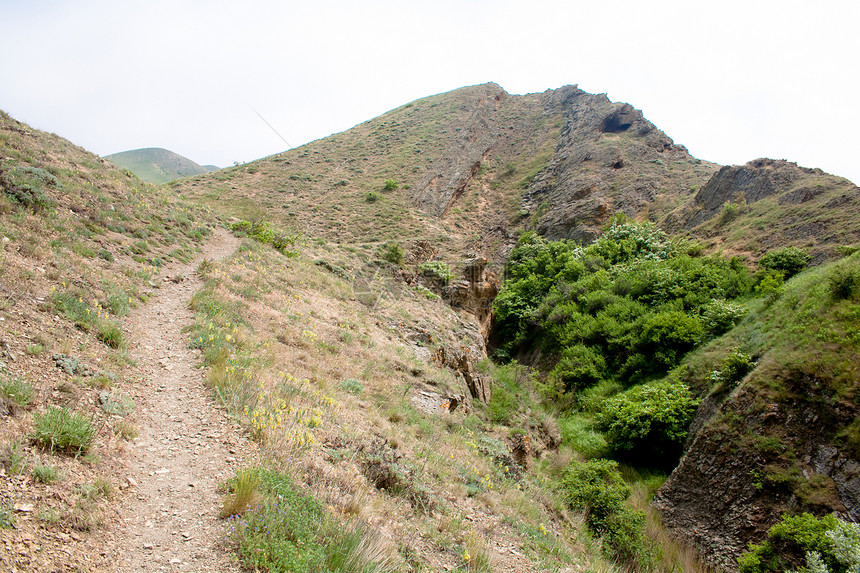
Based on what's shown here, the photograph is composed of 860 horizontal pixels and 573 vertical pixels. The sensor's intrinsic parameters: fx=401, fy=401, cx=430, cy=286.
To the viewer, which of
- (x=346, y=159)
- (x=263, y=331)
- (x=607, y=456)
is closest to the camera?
(x=263, y=331)

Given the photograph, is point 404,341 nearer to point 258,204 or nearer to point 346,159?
point 258,204

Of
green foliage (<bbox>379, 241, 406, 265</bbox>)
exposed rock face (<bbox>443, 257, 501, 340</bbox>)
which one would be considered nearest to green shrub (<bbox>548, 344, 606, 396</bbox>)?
exposed rock face (<bbox>443, 257, 501, 340</bbox>)

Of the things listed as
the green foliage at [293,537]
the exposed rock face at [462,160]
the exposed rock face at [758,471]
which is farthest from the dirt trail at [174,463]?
the exposed rock face at [462,160]

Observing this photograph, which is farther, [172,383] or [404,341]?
[404,341]

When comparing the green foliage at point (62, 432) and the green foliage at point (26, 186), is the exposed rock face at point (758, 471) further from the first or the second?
the green foliage at point (26, 186)

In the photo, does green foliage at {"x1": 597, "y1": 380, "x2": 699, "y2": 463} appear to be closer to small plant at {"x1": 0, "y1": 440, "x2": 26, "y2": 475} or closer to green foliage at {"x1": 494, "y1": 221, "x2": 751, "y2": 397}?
green foliage at {"x1": 494, "y1": 221, "x2": 751, "y2": 397}

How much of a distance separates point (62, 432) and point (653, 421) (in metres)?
14.9

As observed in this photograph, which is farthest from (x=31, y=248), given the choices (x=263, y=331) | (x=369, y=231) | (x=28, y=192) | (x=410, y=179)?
(x=410, y=179)

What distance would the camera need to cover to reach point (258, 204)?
31.6 metres

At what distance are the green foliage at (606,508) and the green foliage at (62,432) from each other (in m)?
8.94

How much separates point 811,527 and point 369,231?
2749 cm

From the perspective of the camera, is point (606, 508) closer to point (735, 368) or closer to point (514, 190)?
point (735, 368)

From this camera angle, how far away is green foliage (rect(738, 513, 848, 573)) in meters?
7.78

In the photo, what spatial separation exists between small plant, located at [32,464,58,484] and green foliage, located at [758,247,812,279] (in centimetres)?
2240
